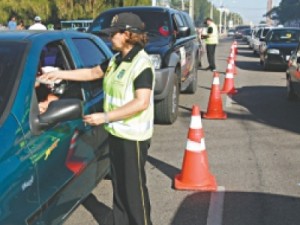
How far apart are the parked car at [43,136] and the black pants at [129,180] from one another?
0.29 metres

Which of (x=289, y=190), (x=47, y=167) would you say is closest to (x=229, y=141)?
(x=289, y=190)

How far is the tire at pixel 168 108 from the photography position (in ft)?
24.8

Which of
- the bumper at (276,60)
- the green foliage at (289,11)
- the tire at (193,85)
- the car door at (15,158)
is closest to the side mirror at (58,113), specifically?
the car door at (15,158)

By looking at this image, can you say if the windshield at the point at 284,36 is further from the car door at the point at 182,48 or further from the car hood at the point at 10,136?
the car hood at the point at 10,136

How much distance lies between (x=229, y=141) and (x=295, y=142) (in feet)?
3.08

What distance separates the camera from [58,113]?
2850mm

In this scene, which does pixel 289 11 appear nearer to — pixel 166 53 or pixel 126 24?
pixel 166 53

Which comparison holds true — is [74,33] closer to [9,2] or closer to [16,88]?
[16,88]

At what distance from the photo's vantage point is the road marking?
4199mm

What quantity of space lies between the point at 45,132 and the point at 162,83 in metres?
4.49

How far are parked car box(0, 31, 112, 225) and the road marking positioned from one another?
1055mm

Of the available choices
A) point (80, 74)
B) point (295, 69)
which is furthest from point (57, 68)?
point (295, 69)

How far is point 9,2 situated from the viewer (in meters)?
28.3

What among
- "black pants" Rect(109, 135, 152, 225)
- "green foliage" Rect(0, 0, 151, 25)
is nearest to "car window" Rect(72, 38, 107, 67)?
"black pants" Rect(109, 135, 152, 225)
